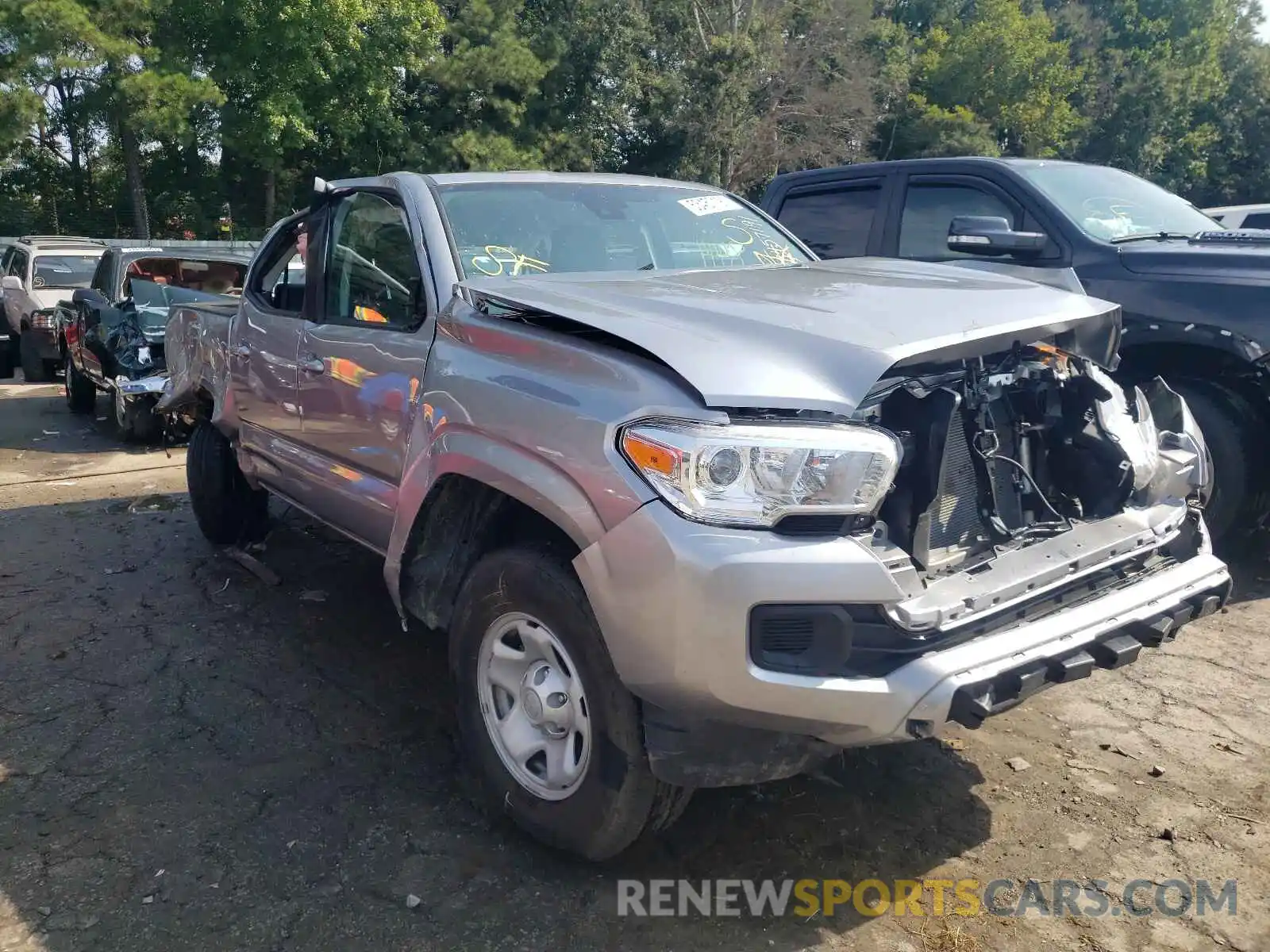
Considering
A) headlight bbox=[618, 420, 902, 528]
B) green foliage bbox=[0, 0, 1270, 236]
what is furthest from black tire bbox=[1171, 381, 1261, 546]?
green foliage bbox=[0, 0, 1270, 236]

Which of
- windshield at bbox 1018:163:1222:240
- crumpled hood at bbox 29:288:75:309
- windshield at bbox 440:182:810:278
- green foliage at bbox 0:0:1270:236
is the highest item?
green foliage at bbox 0:0:1270:236

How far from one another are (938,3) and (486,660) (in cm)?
5042

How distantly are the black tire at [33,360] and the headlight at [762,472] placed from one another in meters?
12.7

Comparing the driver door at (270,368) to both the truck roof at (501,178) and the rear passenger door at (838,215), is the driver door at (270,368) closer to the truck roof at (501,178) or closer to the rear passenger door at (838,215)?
the truck roof at (501,178)

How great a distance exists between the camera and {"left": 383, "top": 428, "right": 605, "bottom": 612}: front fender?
2.48 meters

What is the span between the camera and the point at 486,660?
290 cm

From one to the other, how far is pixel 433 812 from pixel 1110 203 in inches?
197

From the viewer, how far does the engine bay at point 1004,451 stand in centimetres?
257

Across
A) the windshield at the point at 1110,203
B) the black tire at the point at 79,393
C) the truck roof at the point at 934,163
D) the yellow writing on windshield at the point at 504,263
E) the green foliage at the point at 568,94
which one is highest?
the green foliage at the point at 568,94

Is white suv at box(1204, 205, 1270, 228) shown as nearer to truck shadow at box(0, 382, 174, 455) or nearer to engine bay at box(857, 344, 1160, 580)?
engine bay at box(857, 344, 1160, 580)

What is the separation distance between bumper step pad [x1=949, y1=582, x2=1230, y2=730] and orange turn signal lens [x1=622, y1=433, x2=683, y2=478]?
80 cm

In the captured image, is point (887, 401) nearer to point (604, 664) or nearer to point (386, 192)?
point (604, 664)

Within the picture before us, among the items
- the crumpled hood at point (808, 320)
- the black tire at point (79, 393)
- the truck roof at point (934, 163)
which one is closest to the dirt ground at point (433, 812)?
the crumpled hood at point (808, 320)

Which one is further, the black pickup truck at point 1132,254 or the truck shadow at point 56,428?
the truck shadow at point 56,428
